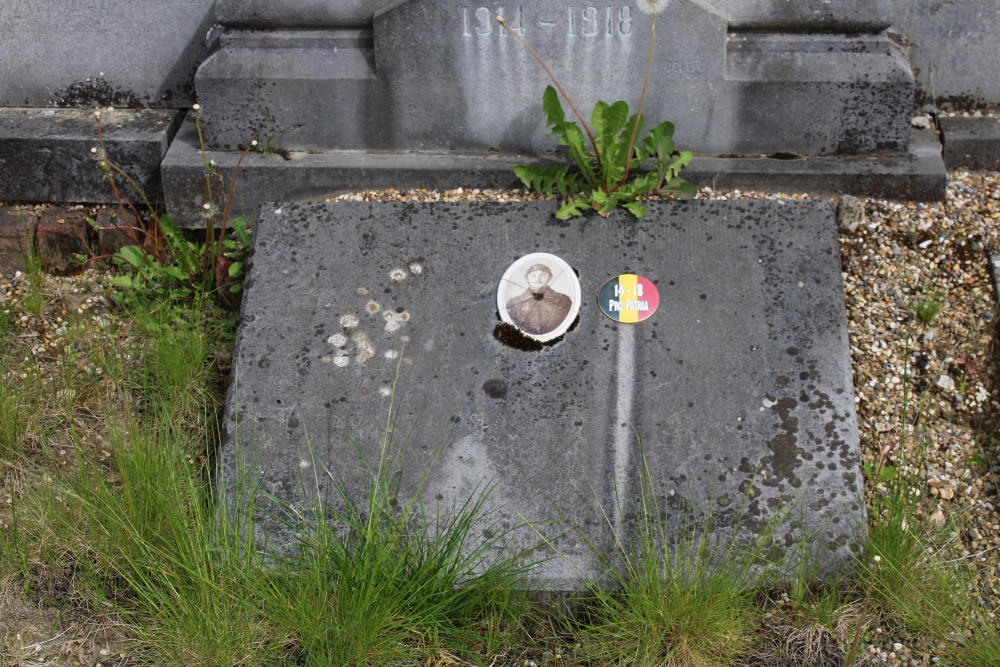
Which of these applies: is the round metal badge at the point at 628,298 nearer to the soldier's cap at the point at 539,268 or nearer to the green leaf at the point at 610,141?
the soldier's cap at the point at 539,268

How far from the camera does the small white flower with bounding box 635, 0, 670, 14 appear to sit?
3.44m

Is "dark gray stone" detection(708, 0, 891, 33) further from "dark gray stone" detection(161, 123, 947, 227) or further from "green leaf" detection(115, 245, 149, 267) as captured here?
"green leaf" detection(115, 245, 149, 267)

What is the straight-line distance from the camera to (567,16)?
11.5 feet

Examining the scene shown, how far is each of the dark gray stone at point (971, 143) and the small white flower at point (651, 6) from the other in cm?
118

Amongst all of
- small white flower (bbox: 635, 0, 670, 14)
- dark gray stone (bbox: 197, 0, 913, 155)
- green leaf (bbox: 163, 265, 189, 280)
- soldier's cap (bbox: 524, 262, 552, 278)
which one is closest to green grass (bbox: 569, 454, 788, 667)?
soldier's cap (bbox: 524, 262, 552, 278)

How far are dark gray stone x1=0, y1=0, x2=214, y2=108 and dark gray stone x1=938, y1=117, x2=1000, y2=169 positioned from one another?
2709 millimetres

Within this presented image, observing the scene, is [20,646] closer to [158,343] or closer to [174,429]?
[174,429]

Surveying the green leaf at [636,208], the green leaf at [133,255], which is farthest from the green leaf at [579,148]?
the green leaf at [133,255]

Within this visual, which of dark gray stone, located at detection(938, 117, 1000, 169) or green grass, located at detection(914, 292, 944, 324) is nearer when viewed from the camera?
green grass, located at detection(914, 292, 944, 324)

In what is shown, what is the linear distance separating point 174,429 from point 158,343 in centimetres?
31

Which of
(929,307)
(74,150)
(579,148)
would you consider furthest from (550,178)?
(74,150)

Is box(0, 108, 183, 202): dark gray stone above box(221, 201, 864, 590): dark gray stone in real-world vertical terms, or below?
above

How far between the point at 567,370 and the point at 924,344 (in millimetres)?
1173

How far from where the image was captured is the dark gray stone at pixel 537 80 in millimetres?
3510
